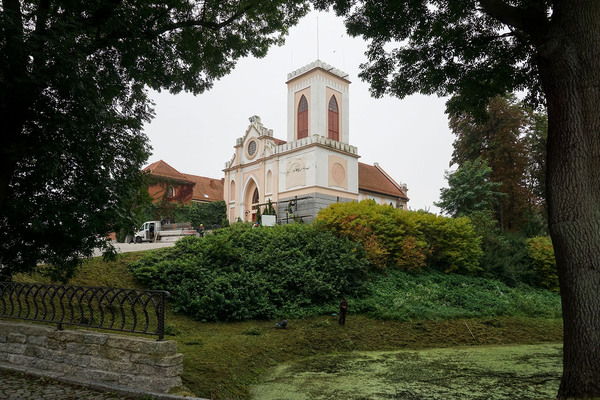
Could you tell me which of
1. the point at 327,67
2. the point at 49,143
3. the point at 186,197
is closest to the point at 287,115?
the point at 327,67

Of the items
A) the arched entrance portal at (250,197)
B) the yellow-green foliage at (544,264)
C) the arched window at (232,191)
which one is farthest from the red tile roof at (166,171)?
the yellow-green foliage at (544,264)

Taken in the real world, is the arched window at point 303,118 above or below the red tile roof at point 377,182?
above

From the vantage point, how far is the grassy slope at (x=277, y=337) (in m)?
6.16

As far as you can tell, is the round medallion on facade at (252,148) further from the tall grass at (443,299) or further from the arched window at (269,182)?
the tall grass at (443,299)

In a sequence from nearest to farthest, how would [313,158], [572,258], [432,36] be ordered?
[572,258], [432,36], [313,158]

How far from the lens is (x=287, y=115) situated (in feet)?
110

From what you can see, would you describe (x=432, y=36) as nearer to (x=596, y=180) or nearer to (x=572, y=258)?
(x=596, y=180)

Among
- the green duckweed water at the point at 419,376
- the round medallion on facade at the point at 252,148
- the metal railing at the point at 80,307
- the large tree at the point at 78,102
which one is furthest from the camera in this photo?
the round medallion on facade at the point at 252,148

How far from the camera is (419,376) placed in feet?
21.2

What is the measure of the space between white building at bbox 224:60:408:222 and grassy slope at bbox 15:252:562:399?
57.0 ft

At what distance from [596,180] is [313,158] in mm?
25204

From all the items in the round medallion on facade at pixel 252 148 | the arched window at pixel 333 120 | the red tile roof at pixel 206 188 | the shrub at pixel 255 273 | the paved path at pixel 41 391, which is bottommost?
the paved path at pixel 41 391

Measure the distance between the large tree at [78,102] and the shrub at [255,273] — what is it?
2941 millimetres

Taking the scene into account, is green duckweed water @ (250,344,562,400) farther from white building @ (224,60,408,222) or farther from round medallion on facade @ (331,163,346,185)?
round medallion on facade @ (331,163,346,185)
